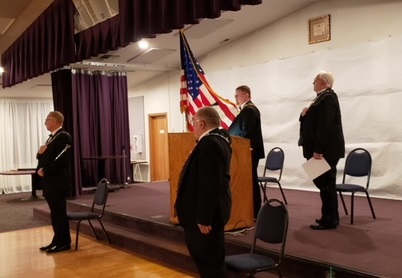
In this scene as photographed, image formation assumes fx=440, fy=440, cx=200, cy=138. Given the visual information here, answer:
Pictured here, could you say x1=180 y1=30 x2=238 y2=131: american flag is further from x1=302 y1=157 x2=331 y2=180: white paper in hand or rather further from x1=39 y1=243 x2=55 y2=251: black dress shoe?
x1=39 y1=243 x2=55 y2=251: black dress shoe

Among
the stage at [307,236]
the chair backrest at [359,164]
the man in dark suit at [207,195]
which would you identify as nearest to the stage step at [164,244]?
the stage at [307,236]

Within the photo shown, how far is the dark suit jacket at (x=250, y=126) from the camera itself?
4.37 metres

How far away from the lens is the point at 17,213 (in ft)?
25.8

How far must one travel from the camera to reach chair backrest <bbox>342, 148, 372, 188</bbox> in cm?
473

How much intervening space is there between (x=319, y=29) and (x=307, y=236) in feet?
11.9

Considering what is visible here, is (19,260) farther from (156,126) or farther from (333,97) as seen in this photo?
(156,126)

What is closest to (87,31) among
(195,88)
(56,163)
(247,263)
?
(195,88)

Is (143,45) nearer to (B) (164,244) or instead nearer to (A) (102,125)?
(A) (102,125)

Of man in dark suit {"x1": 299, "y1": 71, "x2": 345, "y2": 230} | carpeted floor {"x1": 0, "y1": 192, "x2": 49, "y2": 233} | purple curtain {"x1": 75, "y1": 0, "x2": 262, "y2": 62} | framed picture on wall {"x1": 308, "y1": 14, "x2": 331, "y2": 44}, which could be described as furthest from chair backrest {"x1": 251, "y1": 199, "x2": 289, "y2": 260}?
carpeted floor {"x1": 0, "y1": 192, "x2": 49, "y2": 233}

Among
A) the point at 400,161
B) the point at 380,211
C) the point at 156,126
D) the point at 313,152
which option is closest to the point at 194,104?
the point at 313,152

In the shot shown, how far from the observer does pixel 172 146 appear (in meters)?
4.45

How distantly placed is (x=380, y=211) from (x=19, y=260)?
400cm

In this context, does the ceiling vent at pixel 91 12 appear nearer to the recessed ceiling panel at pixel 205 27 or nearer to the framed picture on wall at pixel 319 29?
the recessed ceiling panel at pixel 205 27

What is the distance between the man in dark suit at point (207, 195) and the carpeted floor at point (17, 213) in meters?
4.77
